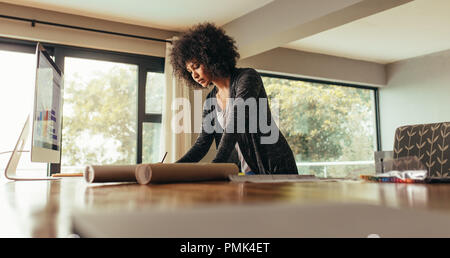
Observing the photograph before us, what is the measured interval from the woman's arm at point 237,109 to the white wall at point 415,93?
469cm

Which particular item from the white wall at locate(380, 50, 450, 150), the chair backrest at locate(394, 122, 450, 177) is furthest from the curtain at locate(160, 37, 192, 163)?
the white wall at locate(380, 50, 450, 150)

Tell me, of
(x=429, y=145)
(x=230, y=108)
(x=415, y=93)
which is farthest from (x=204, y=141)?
(x=415, y=93)

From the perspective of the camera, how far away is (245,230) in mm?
204

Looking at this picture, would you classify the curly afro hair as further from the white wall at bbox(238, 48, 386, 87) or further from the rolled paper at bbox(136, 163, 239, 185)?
the white wall at bbox(238, 48, 386, 87)

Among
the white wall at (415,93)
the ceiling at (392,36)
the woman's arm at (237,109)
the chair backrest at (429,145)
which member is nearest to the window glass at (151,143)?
the ceiling at (392,36)

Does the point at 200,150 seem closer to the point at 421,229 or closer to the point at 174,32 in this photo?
the point at 421,229

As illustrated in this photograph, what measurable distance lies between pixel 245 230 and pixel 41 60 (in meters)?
1.25

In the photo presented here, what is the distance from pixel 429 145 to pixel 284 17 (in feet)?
8.00

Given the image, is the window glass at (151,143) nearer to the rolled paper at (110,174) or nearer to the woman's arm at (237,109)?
the woman's arm at (237,109)

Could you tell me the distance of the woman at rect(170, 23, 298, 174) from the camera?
1408 mm

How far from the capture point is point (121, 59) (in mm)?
4258

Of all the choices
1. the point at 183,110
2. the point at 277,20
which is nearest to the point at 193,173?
the point at 277,20

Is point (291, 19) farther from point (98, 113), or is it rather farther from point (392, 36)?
point (98, 113)

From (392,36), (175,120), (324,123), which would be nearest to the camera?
(175,120)
